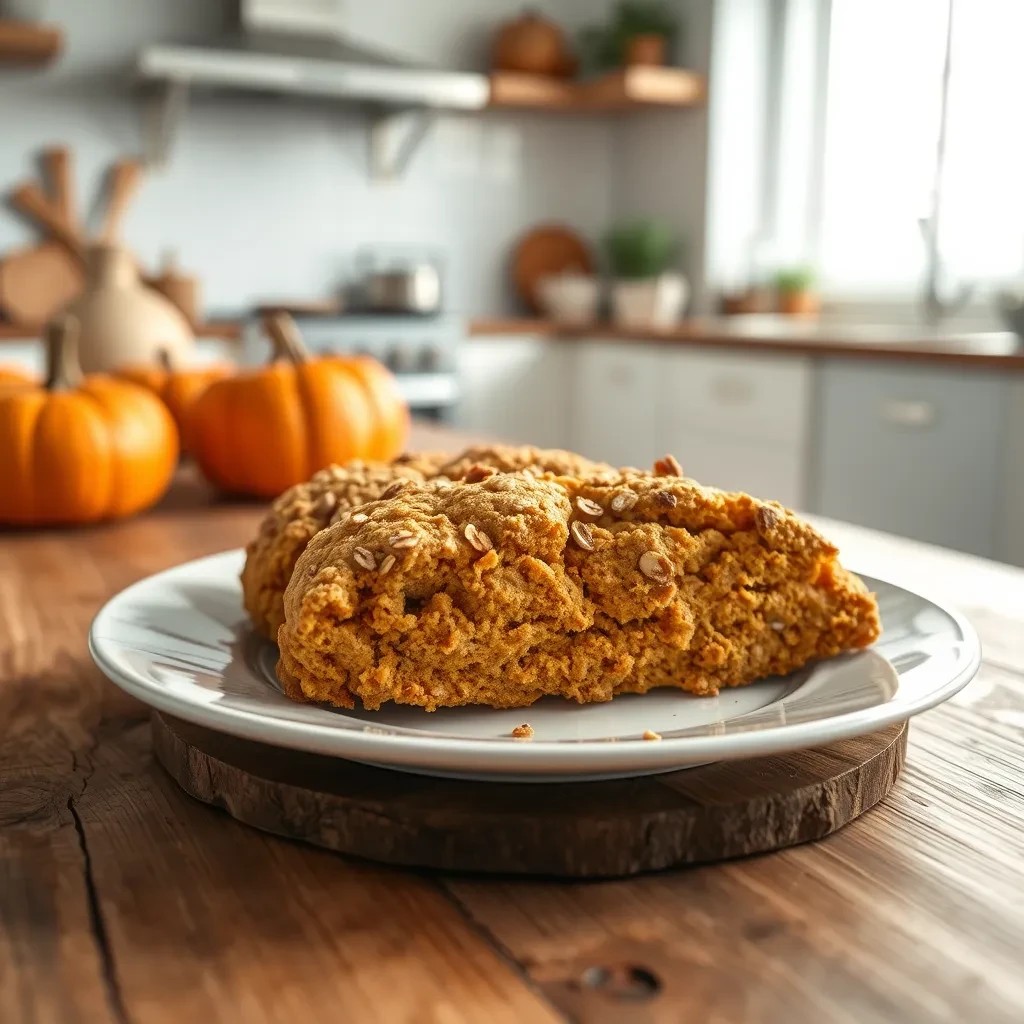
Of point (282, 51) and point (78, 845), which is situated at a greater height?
point (282, 51)

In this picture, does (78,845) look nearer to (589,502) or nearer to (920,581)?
(589,502)

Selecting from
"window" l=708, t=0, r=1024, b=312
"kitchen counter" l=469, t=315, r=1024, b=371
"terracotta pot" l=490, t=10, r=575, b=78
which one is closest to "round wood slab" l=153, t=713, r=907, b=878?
"kitchen counter" l=469, t=315, r=1024, b=371

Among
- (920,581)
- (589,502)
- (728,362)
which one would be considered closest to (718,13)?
(728,362)

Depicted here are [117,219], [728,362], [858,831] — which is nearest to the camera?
[858,831]

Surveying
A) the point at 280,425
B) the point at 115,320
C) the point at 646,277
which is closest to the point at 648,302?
the point at 646,277

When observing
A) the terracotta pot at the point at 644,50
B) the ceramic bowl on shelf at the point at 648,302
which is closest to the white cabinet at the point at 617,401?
the ceramic bowl on shelf at the point at 648,302

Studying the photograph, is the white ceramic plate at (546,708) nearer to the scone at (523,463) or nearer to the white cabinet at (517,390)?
the scone at (523,463)

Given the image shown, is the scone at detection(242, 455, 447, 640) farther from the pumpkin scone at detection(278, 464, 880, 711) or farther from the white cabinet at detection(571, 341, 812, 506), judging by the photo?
the white cabinet at detection(571, 341, 812, 506)
